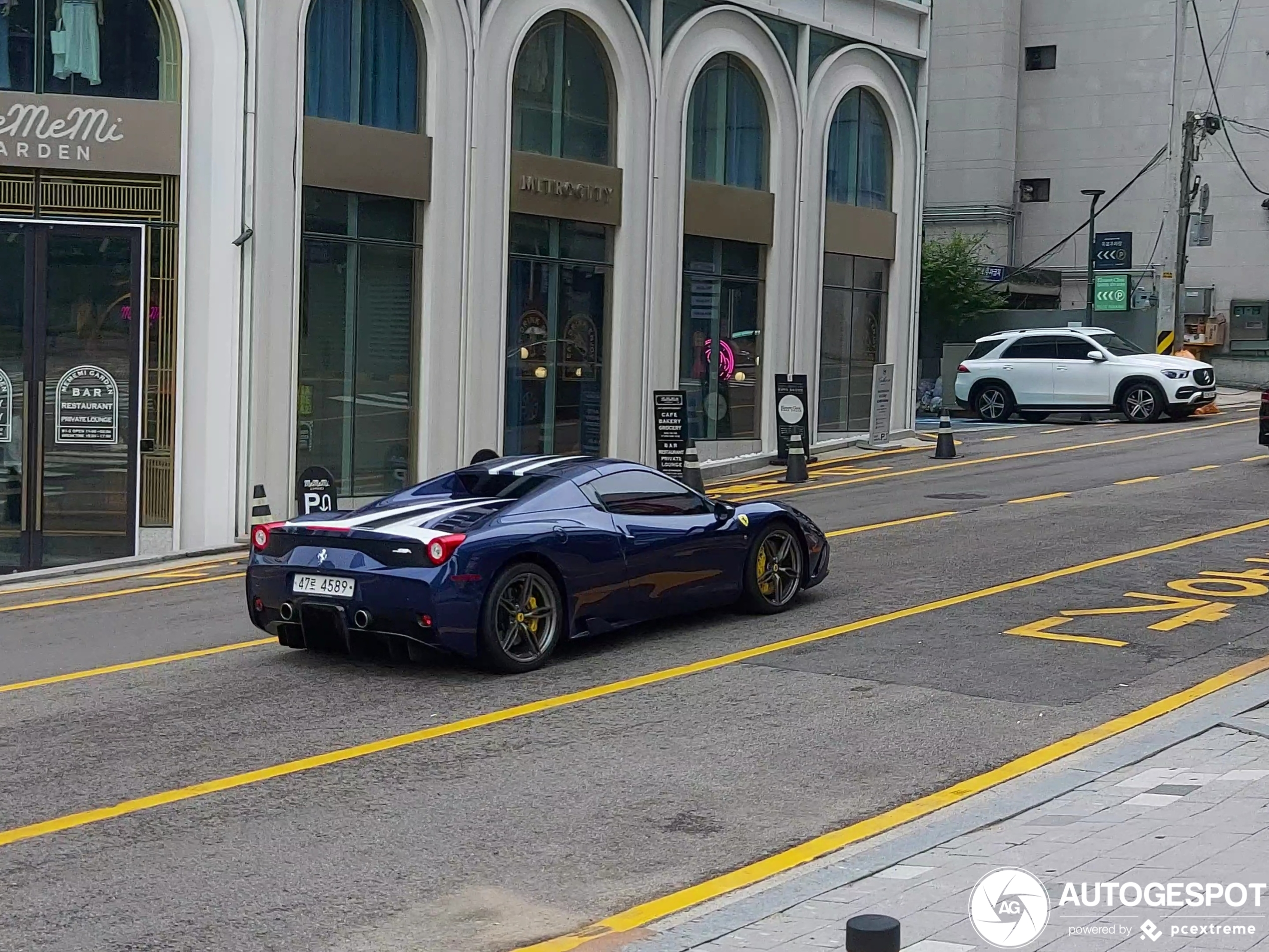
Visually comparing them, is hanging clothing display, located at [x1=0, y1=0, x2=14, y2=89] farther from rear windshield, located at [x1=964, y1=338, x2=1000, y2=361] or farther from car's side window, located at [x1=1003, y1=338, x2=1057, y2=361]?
rear windshield, located at [x1=964, y1=338, x2=1000, y2=361]

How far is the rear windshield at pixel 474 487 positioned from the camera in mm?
10945

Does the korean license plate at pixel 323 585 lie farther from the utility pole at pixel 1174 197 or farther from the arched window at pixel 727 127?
the utility pole at pixel 1174 197

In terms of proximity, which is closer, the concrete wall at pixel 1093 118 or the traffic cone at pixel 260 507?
the traffic cone at pixel 260 507

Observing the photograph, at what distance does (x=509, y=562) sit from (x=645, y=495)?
166cm

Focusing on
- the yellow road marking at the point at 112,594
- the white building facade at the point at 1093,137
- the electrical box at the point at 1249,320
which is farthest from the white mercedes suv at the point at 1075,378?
the yellow road marking at the point at 112,594

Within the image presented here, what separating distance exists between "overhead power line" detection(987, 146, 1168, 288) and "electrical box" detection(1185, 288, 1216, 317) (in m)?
3.51

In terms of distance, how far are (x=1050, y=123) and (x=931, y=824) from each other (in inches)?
1763

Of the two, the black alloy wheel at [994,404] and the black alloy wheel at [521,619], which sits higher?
the black alloy wheel at [994,404]

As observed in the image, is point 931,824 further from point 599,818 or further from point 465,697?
point 465,697

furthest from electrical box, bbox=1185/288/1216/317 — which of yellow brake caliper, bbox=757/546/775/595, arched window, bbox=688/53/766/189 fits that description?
yellow brake caliper, bbox=757/546/775/595

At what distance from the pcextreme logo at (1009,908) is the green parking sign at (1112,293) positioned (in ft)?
121

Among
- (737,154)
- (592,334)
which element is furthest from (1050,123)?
(592,334)

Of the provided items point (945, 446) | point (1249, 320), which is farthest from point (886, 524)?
point (1249, 320)

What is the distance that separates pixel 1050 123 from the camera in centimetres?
4888
